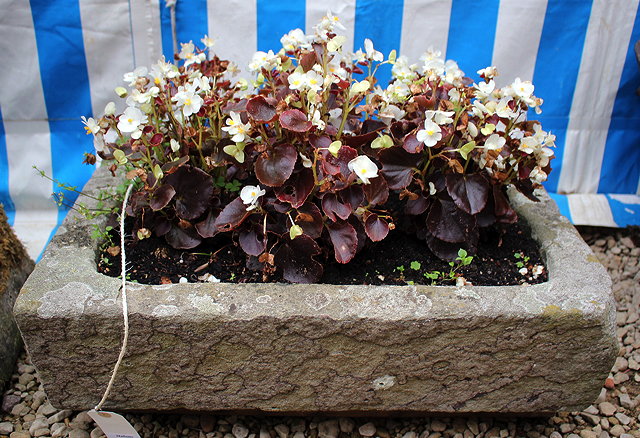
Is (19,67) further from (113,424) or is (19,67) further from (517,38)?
(517,38)

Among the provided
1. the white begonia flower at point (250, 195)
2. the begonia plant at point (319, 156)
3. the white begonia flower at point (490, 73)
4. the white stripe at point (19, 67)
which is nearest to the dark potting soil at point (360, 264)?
the begonia plant at point (319, 156)

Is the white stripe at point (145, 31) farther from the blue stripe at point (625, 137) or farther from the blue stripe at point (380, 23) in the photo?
the blue stripe at point (625, 137)

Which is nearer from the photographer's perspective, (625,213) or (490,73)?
(490,73)

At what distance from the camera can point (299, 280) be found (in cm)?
138

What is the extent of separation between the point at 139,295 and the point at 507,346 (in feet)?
2.55

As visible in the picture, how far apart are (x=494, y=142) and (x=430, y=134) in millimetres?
150

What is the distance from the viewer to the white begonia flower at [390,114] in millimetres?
1466

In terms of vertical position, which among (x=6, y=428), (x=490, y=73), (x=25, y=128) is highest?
(x=490, y=73)

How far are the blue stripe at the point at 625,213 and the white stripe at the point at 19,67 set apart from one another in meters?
2.16

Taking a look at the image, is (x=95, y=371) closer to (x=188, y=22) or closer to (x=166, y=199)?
(x=166, y=199)

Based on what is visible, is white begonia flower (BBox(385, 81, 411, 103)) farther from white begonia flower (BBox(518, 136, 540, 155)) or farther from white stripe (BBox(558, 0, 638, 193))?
white stripe (BBox(558, 0, 638, 193))

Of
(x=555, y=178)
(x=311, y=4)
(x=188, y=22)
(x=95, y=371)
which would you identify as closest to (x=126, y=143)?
(x=95, y=371)

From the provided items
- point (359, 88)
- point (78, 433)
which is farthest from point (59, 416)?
point (359, 88)

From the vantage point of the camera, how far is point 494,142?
4.53 ft
